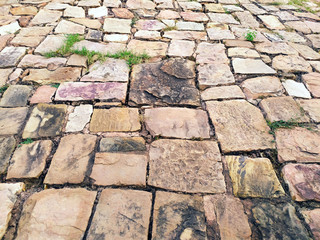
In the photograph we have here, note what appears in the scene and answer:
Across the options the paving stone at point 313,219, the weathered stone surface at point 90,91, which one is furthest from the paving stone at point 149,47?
the paving stone at point 313,219

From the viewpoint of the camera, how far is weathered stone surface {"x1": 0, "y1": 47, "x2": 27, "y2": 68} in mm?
2750

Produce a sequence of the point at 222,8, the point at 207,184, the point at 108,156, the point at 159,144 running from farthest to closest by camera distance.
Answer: the point at 222,8 < the point at 159,144 < the point at 108,156 < the point at 207,184

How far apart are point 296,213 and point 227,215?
479 millimetres

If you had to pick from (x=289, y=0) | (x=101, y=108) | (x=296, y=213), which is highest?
(x=289, y=0)

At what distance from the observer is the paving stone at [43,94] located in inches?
90.4

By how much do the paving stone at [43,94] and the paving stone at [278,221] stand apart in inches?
84.2

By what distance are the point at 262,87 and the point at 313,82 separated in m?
0.69

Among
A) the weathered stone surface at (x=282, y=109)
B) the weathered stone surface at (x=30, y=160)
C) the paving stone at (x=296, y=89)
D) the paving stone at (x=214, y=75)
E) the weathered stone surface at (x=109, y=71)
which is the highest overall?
the paving stone at (x=296, y=89)

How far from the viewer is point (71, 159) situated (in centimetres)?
182

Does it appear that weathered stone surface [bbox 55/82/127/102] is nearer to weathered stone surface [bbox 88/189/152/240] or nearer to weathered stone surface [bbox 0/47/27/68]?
weathered stone surface [bbox 0/47/27/68]

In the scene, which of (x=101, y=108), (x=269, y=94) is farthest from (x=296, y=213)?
(x=101, y=108)

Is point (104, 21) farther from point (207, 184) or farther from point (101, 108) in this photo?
point (207, 184)

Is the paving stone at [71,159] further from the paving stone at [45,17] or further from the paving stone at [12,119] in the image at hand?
the paving stone at [45,17]

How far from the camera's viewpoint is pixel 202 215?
1529 millimetres
